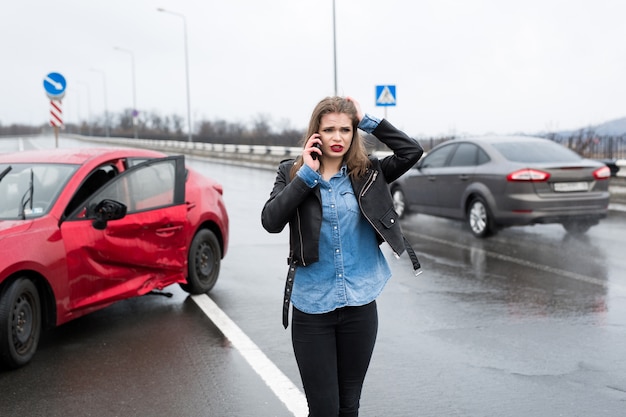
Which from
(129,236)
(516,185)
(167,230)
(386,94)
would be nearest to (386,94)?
(386,94)

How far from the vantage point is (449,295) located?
6.91 m

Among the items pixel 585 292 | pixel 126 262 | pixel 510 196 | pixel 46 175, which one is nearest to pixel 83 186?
pixel 46 175

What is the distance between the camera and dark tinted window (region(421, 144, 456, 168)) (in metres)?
11.6

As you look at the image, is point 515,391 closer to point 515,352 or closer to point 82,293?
point 515,352

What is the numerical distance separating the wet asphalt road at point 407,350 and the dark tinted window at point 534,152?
2080mm

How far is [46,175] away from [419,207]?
7.51 meters

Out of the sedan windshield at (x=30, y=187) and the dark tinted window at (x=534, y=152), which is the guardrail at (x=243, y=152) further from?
the sedan windshield at (x=30, y=187)

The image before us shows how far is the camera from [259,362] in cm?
491

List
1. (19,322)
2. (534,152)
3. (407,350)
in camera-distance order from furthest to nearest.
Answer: (534,152)
(407,350)
(19,322)

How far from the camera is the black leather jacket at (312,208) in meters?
2.93

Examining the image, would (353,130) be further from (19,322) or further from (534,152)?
(534,152)

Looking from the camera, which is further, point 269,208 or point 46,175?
point 46,175

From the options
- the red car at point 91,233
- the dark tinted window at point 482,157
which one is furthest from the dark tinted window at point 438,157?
the red car at point 91,233

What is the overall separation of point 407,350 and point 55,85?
45.0 ft
